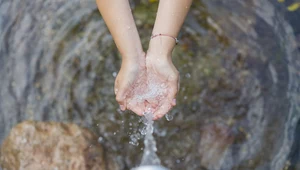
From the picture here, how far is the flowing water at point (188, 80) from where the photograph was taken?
3.53 m

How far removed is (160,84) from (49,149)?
1087mm

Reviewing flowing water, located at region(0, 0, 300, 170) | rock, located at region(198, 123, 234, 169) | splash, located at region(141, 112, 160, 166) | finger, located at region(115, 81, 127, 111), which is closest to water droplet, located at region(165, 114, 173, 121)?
flowing water, located at region(0, 0, 300, 170)

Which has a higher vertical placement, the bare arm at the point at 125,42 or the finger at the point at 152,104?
the bare arm at the point at 125,42

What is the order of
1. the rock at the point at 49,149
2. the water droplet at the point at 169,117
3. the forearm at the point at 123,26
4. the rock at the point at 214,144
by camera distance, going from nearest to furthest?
the forearm at the point at 123,26 < the rock at the point at 49,149 < the rock at the point at 214,144 < the water droplet at the point at 169,117

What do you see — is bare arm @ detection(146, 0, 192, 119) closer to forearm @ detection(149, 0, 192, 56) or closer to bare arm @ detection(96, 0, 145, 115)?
forearm @ detection(149, 0, 192, 56)

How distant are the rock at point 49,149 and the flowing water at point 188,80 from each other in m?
0.14

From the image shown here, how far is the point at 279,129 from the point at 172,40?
4.11 ft

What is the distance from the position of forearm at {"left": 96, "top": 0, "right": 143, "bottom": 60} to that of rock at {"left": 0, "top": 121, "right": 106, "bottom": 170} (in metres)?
0.93

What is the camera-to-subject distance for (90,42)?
386 centimetres

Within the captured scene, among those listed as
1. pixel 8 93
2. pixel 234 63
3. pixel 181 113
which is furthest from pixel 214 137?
pixel 8 93

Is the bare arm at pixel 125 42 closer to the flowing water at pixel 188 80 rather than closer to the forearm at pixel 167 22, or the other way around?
the forearm at pixel 167 22

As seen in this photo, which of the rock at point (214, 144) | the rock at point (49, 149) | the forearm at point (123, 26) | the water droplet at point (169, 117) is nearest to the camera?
the forearm at point (123, 26)

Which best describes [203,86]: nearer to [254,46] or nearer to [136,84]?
[254,46]

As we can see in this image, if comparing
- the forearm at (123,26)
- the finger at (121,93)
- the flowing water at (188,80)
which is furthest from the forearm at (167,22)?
the flowing water at (188,80)
